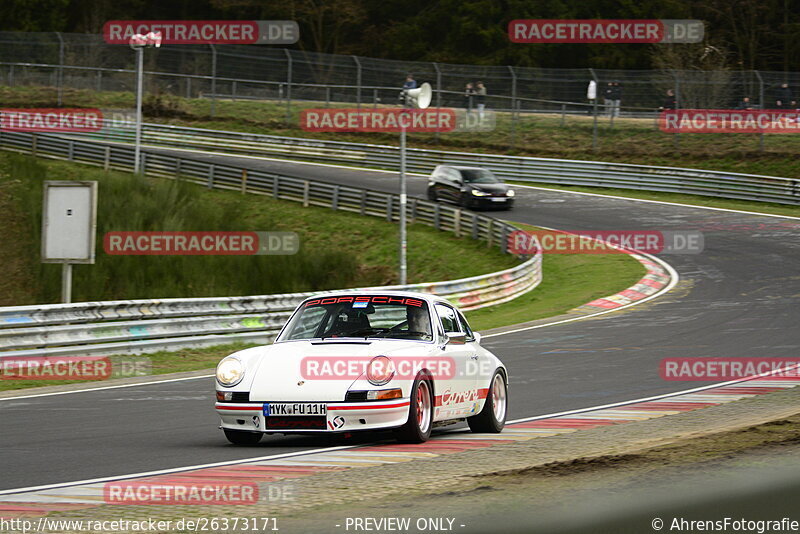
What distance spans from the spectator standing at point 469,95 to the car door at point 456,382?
4037cm

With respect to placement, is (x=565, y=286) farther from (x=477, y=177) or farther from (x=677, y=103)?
(x=677, y=103)

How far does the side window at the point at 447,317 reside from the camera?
10.0 metres

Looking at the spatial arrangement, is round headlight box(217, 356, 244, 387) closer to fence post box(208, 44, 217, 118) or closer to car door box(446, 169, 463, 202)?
car door box(446, 169, 463, 202)

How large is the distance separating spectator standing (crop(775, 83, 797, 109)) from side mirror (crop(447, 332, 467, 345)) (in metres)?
35.8

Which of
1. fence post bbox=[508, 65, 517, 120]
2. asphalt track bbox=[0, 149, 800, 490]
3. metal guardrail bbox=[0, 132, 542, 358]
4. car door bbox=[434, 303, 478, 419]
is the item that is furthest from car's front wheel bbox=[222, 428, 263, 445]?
fence post bbox=[508, 65, 517, 120]

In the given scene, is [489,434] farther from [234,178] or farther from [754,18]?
[754,18]

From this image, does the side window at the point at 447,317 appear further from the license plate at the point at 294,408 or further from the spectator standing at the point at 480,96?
the spectator standing at the point at 480,96

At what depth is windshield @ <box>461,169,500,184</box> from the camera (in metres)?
39.1

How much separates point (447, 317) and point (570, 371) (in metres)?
5.05

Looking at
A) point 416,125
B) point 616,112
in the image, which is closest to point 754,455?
point 616,112

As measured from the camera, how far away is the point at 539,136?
167 feet

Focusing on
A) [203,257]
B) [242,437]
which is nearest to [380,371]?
[242,437]

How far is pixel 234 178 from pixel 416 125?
500 inches

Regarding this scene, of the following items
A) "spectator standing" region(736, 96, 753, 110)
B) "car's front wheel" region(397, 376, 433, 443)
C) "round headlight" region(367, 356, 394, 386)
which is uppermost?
"spectator standing" region(736, 96, 753, 110)
